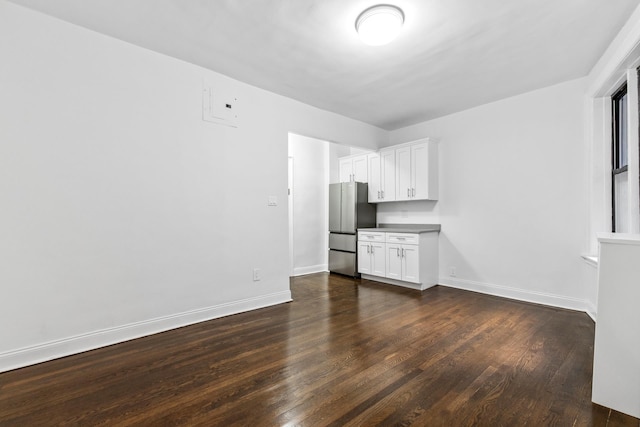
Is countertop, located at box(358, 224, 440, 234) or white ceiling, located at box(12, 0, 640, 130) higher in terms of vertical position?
white ceiling, located at box(12, 0, 640, 130)

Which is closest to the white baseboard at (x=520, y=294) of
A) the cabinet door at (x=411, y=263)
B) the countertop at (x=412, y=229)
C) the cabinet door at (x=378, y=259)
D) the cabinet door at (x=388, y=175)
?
the cabinet door at (x=411, y=263)

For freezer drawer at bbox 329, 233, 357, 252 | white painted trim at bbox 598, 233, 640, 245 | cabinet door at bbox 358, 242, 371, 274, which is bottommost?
cabinet door at bbox 358, 242, 371, 274

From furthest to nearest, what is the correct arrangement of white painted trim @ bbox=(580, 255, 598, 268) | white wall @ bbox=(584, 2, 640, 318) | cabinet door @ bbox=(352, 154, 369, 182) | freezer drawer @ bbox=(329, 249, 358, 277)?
cabinet door @ bbox=(352, 154, 369, 182) < freezer drawer @ bbox=(329, 249, 358, 277) < white painted trim @ bbox=(580, 255, 598, 268) < white wall @ bbox=(584, 2, 640, 318)

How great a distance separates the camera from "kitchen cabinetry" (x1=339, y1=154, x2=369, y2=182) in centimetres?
553

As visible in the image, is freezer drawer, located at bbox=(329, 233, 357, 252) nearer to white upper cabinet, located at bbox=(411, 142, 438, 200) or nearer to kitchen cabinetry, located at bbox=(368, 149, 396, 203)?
kitchen cabinetry, located at bbox=(368, 149, 396, 203)

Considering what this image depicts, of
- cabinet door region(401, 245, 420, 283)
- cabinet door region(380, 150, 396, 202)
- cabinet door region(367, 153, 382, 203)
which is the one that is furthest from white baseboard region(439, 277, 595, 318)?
cabinet door region(367, 153, 382, 203)

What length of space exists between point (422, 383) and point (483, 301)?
233 centimetres

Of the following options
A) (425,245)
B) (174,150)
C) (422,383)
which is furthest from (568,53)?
(174,150)

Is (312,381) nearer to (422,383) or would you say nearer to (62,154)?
(422,383)

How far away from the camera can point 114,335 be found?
2588 millimetres

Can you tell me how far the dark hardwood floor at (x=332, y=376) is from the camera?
5.33 ft

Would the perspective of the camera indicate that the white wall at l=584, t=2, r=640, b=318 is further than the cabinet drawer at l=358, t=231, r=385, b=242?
No

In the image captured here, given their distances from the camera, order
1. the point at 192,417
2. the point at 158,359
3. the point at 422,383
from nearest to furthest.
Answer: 1. the point at 192,417
2. the point at 422,383
3. the point at 158,359

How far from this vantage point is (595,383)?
5.69ft
